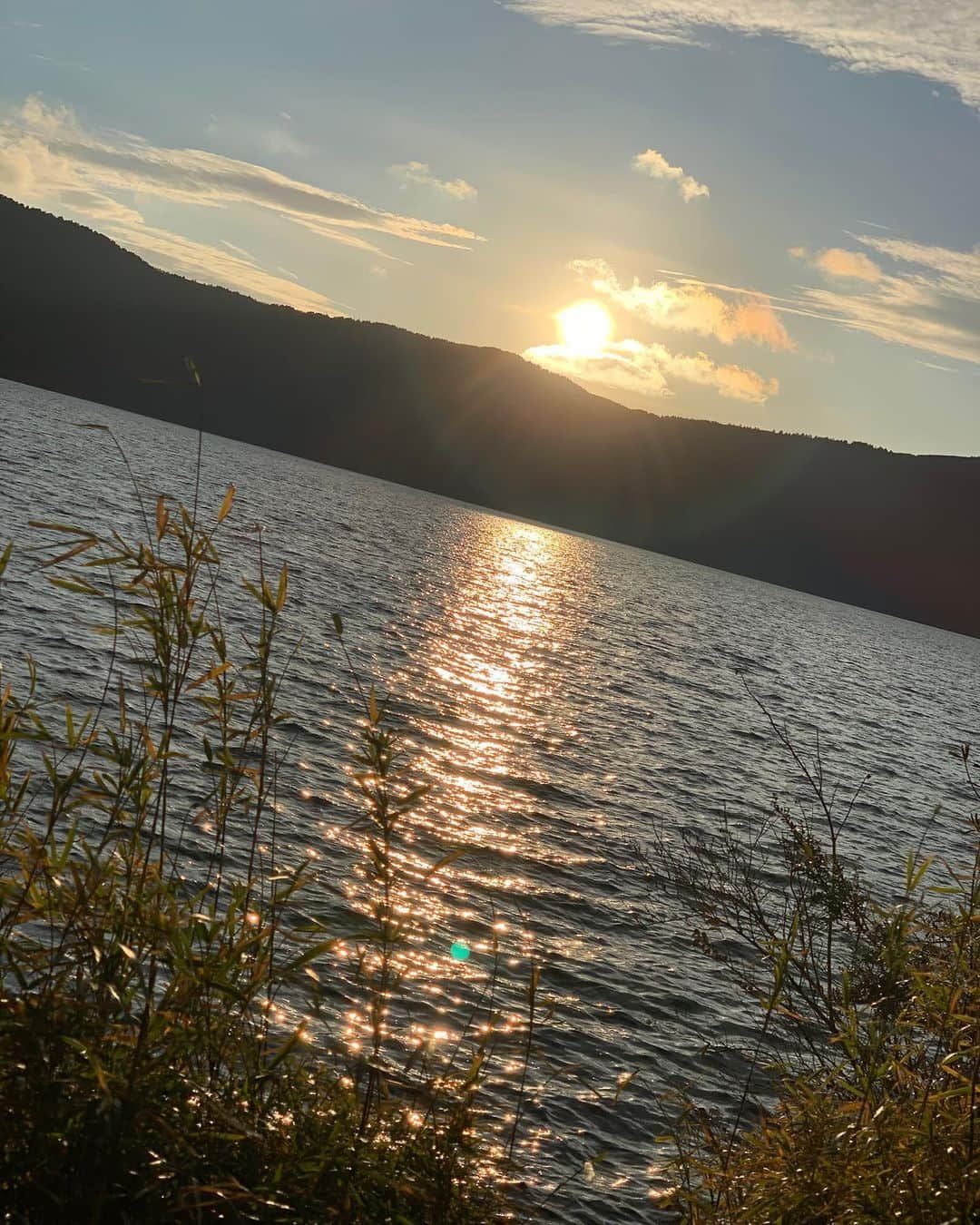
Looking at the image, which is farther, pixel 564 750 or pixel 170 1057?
pixel 564 750

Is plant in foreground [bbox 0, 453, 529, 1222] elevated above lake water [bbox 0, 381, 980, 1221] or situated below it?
above

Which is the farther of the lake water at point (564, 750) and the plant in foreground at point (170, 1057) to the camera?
the lake water at point (564, 750)

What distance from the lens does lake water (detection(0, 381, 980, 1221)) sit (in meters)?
13.3

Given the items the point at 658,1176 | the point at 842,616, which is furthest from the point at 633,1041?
the point at 842,616

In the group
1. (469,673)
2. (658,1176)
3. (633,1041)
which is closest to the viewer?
(658,1176)

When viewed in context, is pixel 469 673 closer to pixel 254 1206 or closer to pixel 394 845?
pixel 394 845

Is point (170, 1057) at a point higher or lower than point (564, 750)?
→ higher

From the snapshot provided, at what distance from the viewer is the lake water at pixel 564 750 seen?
13.3m

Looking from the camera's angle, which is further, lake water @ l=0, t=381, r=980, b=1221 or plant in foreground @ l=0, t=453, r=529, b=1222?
lake water @ l=0, t=381, r=980, b=1221

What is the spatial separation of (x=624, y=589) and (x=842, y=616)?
3412 inches

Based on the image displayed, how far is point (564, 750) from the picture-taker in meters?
29.1

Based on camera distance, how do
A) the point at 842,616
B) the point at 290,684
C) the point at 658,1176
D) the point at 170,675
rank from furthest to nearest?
the point at 842,616 → the point at 290,684 → the point at 658,1176 → the point at 170,675

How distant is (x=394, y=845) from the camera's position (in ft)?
58.1

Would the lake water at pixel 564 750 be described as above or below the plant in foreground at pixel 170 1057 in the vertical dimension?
below
